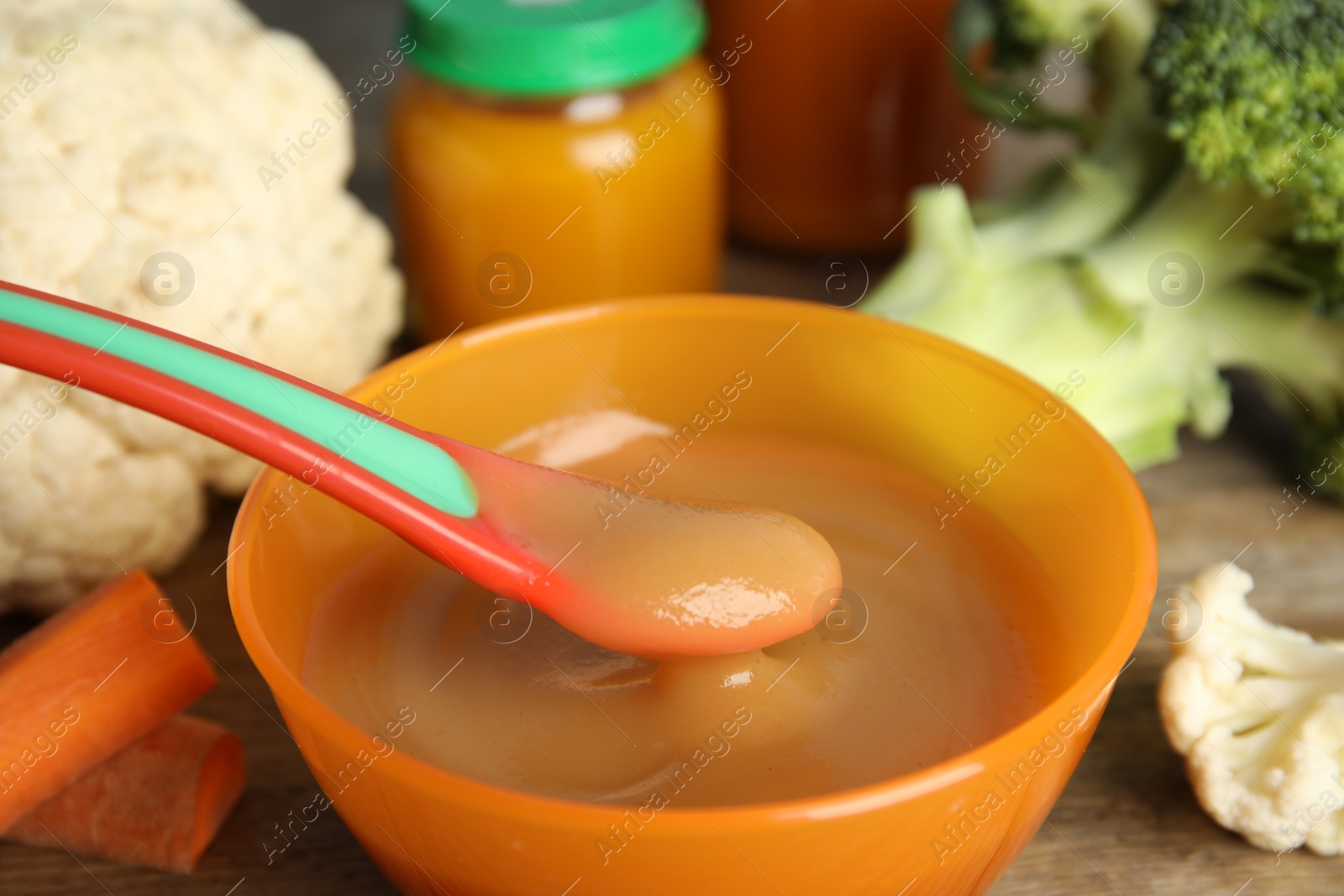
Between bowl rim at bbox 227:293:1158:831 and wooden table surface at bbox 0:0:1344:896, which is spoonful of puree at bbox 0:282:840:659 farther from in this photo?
wooden table surface at bbox 0:0:1344:896

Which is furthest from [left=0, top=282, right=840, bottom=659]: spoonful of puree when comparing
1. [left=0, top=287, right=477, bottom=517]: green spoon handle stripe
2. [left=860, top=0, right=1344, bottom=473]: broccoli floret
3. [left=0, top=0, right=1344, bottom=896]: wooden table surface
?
[left=860, top=0, right=1344, bottom=473]: broccoli floret

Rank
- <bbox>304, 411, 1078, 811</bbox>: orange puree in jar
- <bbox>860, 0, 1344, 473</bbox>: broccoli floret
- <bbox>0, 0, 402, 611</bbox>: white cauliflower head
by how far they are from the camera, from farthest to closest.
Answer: <bbox>860, 0, 1344, 473</bbox>: broccoli floret
<bbox>0, 0, 402, 611</bbox>: white cauliflower head
<bbox>304, 411, 1078, 811</bbox>: orange puree in jar

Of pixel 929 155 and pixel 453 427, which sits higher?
pixel 453 427

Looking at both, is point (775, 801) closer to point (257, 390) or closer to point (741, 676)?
point (741, 676)

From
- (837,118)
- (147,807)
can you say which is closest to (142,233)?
(147,807)

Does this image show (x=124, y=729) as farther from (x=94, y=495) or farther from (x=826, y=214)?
(x=826, y=214)

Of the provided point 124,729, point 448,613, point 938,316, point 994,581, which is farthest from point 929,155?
point 124,729

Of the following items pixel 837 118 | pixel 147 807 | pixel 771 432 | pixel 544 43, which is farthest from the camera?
pixel 837 118
